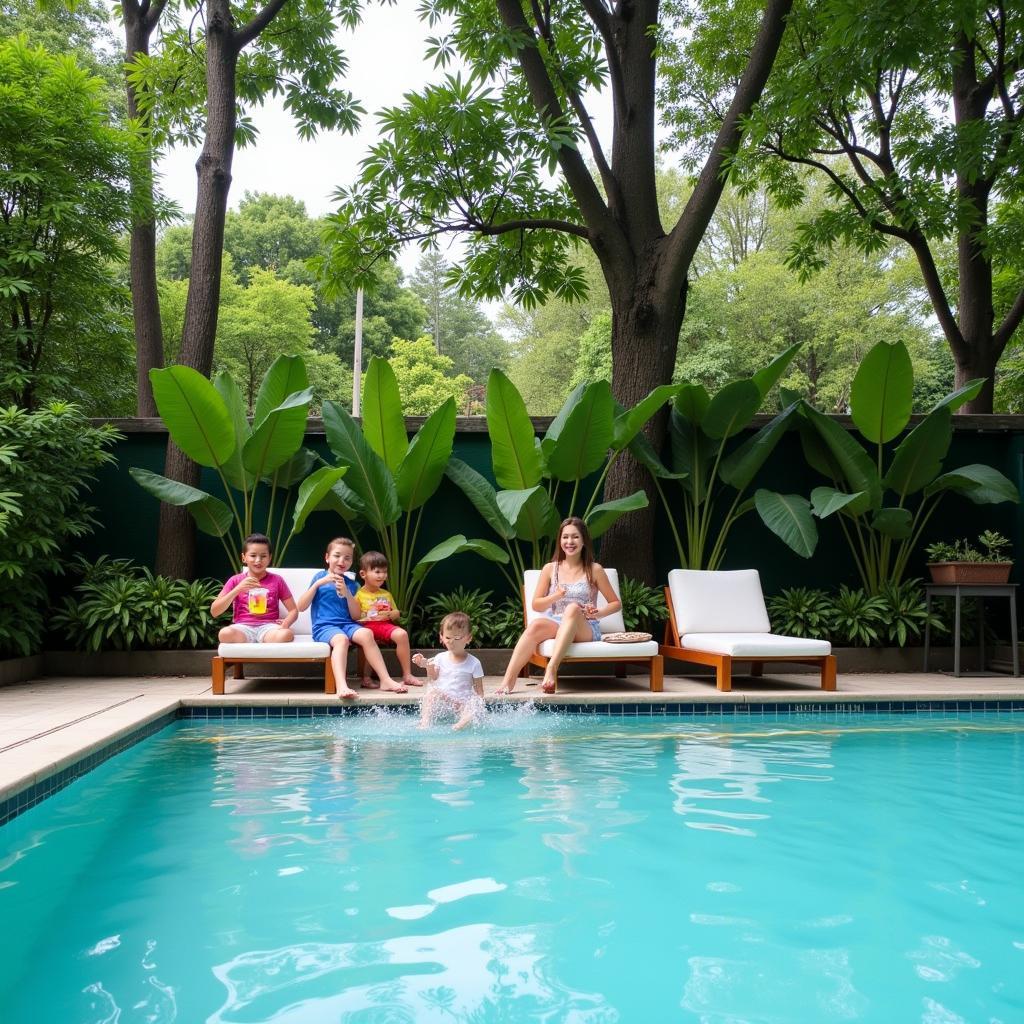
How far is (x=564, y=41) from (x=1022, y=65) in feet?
15.1

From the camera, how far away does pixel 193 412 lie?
702 cm

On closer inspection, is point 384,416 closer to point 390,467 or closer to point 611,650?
point 390,467

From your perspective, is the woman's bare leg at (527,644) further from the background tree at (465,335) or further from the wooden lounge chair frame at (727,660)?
the background tree at (465,335)

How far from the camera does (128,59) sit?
11.8 meters

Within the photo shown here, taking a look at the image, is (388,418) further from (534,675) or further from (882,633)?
(882,633)

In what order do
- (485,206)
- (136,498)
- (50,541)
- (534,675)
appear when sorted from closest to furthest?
(50,541) < (534,675) < (136,498) < (485,206)

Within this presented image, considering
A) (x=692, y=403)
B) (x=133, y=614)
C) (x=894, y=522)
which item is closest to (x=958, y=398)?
(x=894, y=522)

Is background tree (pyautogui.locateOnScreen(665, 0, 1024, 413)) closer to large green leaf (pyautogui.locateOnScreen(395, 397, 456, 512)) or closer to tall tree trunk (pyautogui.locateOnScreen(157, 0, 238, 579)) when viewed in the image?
large green leaf (pyautogui.locateOnScreen(395, 397, 456, 512))

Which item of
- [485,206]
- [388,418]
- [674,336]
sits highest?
[485,206]

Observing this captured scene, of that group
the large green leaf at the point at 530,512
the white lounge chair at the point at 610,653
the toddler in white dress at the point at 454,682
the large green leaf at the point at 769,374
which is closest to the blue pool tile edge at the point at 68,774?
the toddler in white dress at the point at 454,682

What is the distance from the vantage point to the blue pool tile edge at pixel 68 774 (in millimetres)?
3295

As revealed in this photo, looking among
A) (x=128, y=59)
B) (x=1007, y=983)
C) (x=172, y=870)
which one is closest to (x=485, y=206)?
(x=128, y=59)

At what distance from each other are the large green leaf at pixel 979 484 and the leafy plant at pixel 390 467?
12.5 feet

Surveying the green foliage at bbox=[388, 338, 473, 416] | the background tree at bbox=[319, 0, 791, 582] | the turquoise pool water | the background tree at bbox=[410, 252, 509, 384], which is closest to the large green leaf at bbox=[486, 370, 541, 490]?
the background tree at bbox=[319, 0, 791, 582]
